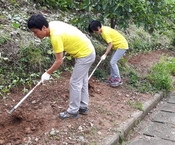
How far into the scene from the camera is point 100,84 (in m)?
5.66

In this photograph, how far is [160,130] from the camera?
14.7ft

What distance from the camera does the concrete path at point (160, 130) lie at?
4.11 m

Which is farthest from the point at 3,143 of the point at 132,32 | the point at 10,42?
the point at 132,32

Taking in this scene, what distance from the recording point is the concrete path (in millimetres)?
4113

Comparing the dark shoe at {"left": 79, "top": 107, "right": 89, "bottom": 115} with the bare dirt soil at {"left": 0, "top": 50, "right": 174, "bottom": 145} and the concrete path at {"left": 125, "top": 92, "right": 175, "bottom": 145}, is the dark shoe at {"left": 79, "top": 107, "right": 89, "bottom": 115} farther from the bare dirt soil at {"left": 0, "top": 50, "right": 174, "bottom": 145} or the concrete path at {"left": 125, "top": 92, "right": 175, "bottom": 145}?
the concrete path at {"left": 125, "top": 92, "right": 175, "bottom": 145}

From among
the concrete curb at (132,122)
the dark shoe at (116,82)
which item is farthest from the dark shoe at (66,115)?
the dark shoe at (116,82)

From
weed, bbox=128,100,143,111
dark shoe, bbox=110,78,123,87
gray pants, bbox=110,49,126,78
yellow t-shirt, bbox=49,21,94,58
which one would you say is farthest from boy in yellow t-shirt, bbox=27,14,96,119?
gray pants, bbox=110,49,126,78

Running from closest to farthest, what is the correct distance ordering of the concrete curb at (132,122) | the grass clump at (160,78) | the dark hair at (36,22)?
1. the dark hair at (36,22)
2. the concrete curb at (132,122)
3. the grass clump at (160,78)

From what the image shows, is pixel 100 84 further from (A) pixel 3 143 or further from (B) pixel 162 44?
(B) pixel 162 44

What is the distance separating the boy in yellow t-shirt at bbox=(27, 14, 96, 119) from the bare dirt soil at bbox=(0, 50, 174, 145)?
8.5 inches

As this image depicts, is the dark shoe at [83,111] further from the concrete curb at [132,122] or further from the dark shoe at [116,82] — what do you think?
the dark shoe at [116,82]

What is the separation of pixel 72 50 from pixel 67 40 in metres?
0.20

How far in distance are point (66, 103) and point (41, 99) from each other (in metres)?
0.39

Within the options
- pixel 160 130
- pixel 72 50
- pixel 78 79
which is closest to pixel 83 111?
pixel 78 79
